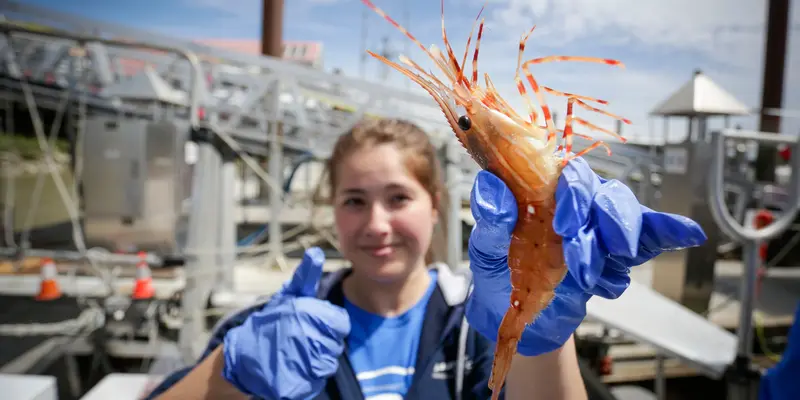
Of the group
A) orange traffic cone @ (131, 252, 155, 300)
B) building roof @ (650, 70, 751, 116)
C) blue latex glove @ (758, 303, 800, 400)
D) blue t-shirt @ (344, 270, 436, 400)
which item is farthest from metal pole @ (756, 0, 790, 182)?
orange traffic cone @ (131, 252, 155, 300)

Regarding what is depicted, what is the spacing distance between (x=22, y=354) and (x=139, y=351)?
0.98 metres

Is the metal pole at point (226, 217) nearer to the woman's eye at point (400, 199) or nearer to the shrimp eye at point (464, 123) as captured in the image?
the woman's eye at point (400, 199)

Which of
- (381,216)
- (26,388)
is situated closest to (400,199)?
(381,216)

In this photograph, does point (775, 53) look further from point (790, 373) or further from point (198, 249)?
point (198, 249)

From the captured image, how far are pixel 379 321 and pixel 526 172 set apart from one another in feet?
2.18

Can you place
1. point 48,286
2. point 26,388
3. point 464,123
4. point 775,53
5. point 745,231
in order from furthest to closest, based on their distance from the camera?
1. point 48,286
2. point 745,231
3. point 775,53
4. point 26,388
5. point 464,123

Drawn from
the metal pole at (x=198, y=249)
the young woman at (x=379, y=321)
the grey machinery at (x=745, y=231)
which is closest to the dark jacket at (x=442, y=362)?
the young woman at (x=379, y=321)

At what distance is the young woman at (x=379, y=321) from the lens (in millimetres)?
843

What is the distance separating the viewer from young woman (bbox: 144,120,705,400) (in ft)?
2.77

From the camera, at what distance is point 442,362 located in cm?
107

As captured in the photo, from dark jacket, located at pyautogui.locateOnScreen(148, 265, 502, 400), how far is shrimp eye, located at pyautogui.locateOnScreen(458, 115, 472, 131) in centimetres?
54

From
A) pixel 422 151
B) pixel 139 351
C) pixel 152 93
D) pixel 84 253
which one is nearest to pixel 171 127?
pixel 152 93

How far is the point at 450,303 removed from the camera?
118 cm

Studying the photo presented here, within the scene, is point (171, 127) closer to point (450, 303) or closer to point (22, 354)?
point (22, 354)
